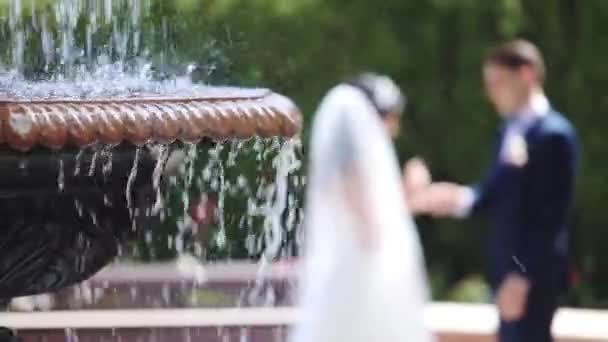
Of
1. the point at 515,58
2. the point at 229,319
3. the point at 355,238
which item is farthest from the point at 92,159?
the point at 229,319

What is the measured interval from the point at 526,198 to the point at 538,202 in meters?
0.06

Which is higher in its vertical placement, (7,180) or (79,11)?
(79,11)

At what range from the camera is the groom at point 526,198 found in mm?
4688

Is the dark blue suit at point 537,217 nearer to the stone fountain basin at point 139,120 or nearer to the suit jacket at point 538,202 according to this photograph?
the suit jacket at point 538,202

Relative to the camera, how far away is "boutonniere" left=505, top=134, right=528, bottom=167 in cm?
474

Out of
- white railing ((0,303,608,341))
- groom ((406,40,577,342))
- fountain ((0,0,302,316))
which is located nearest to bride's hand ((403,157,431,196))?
groom ((406,40,577,342))

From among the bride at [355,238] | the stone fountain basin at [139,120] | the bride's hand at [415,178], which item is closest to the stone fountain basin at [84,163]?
the stone fountain basin at [139,120]

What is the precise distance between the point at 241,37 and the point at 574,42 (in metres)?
2.27

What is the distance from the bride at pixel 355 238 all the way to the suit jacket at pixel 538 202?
75 centimetres

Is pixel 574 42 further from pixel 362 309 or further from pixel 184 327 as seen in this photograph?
pixel 362 309

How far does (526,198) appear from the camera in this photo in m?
4.75

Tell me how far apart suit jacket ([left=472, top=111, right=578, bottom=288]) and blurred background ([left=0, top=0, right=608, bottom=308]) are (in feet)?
13.8

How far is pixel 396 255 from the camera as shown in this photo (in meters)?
4.04

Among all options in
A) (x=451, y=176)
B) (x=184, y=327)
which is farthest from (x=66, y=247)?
(x=451, y=176)
